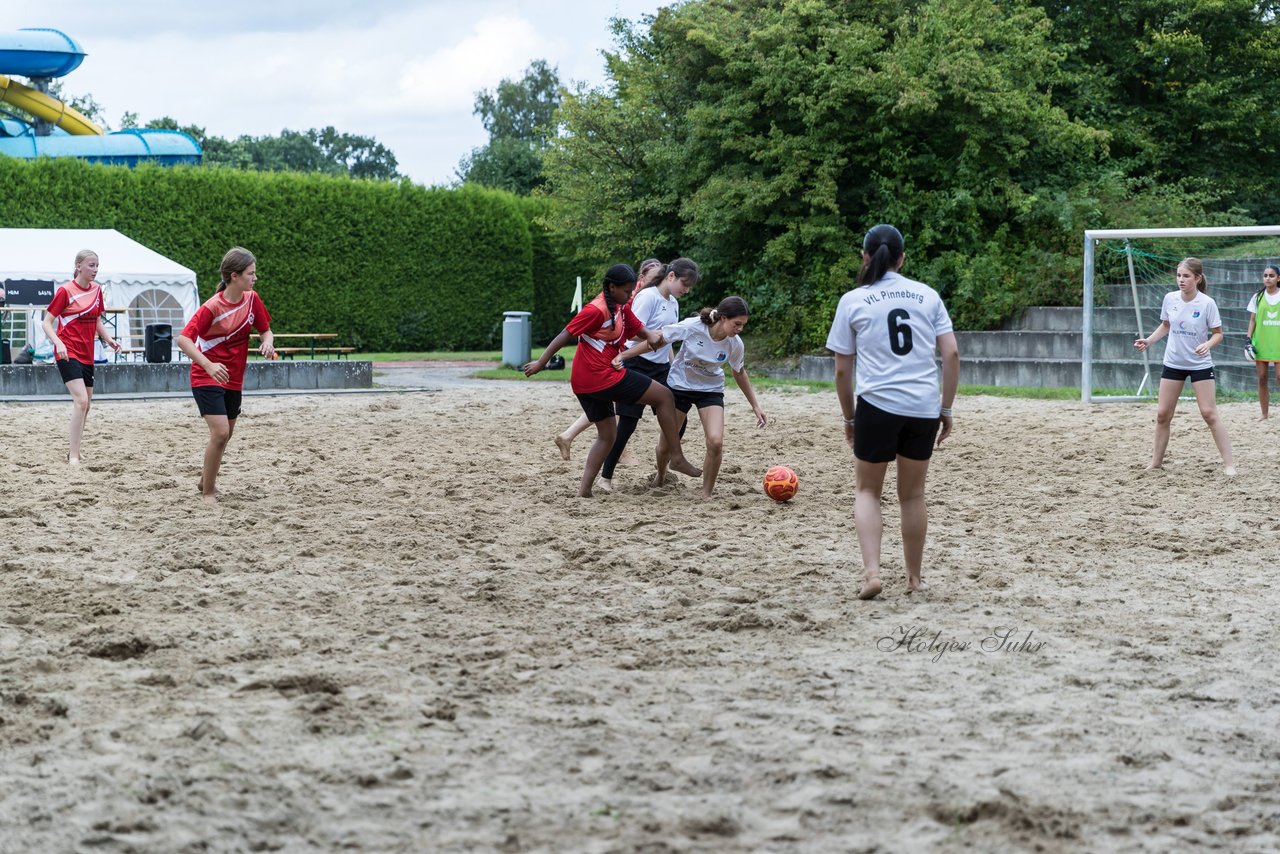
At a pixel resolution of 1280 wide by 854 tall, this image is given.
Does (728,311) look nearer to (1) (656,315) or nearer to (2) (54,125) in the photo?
(1) (656,315)

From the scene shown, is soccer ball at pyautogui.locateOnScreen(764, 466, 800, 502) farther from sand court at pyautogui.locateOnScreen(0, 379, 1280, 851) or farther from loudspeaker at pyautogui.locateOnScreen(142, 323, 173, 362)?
loudspeaker at pyautogui.locateOnScreen(142, 323, 173, 362)

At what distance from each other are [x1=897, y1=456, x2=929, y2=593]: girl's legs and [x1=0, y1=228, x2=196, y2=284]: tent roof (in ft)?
61.4

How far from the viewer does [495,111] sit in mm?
74375

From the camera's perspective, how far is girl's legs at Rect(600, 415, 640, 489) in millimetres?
9695

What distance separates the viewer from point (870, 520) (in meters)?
6.46

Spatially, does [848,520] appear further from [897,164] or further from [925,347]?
[897,164]

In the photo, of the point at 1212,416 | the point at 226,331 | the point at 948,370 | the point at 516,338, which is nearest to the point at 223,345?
the point at 226,331

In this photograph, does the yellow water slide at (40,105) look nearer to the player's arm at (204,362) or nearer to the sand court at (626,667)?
the sand court at (626,667)

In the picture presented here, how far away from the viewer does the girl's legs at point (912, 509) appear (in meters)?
6.37

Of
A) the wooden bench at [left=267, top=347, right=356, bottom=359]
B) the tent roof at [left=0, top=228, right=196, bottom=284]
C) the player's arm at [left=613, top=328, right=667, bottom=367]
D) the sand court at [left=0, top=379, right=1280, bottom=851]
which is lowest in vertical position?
the sand court at [left=0, top=379, right=1280, bottom=851]

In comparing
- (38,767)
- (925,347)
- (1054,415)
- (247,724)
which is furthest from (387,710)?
(1054,415)

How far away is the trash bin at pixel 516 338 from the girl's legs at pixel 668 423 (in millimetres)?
15370

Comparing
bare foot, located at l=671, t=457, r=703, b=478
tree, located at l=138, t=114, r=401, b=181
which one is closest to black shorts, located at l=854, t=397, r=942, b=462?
bare foot, located at l=671, t=457, r=703, b=478

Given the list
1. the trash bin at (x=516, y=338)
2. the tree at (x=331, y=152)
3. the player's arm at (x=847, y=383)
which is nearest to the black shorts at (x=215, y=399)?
the player's arm at (x=847, y=383)
